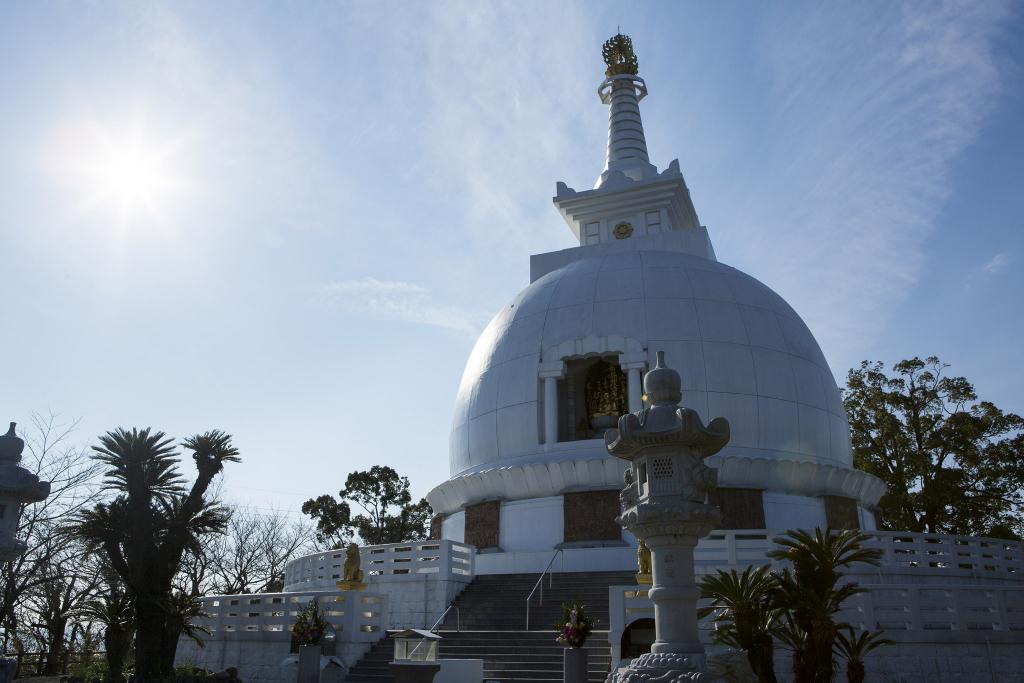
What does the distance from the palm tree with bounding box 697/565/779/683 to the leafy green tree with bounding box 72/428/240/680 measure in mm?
11875

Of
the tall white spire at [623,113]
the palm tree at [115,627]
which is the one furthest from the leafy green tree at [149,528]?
the tall white spire at [623,113]

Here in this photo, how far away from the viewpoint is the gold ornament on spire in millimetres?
41781

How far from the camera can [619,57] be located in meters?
42.0

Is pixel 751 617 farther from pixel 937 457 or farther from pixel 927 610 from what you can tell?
pixel 937 457

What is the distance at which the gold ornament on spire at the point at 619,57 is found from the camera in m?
41.8

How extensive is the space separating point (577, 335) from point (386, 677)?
523 inches

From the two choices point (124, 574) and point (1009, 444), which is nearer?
point (124, 574)

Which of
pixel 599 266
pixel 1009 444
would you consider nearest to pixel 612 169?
pixel 599 266

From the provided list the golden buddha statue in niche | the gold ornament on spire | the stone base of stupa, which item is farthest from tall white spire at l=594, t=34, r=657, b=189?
the stone base of stupa

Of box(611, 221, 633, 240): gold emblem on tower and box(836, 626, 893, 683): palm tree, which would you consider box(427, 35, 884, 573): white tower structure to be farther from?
box(836, 626, 893, 683): palm tree

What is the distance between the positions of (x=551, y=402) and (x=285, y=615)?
10556 mm

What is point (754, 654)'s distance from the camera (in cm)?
1213

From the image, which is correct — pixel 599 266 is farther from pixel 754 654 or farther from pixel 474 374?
pixel 754 654

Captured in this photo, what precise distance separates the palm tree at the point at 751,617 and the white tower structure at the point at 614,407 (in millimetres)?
9651
